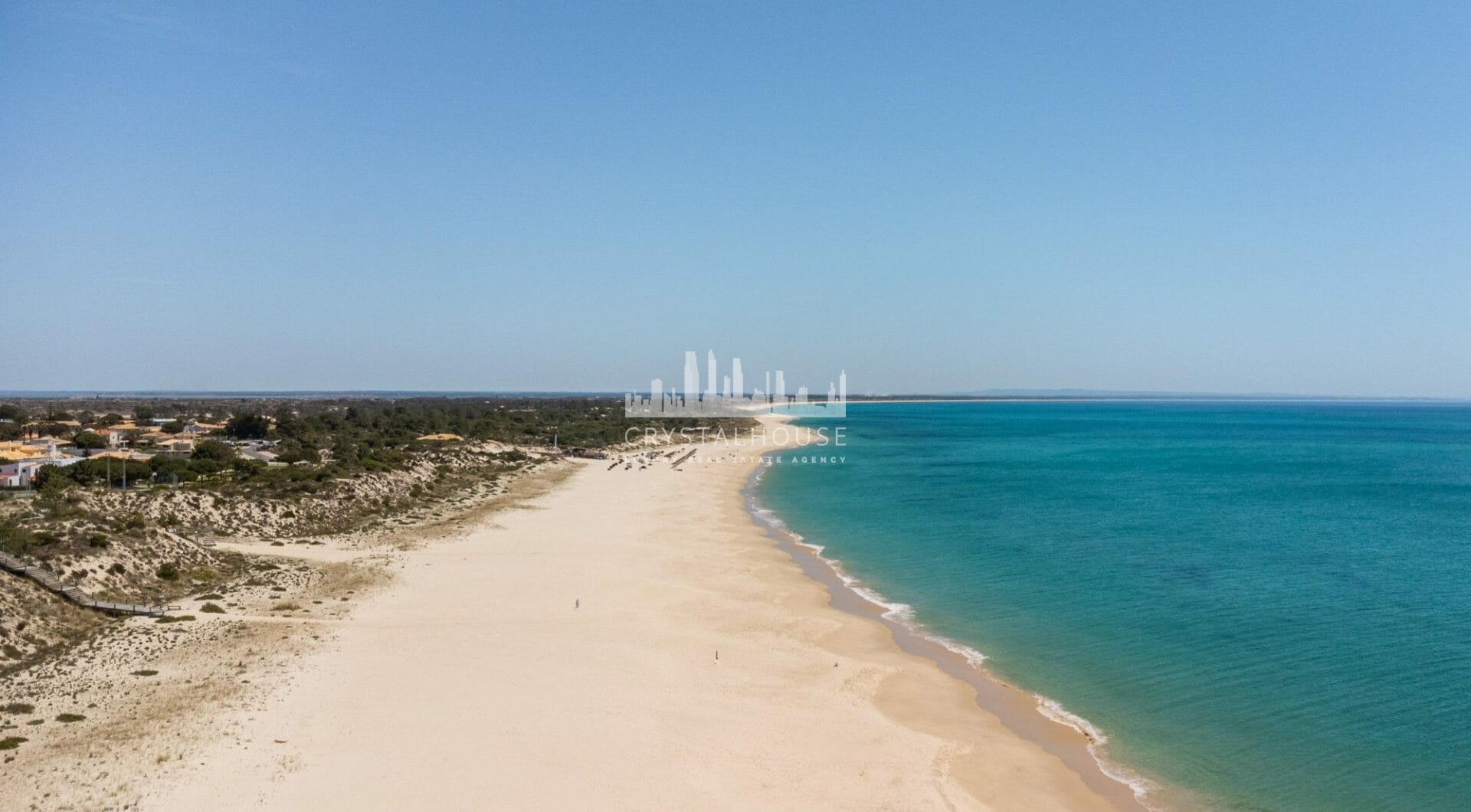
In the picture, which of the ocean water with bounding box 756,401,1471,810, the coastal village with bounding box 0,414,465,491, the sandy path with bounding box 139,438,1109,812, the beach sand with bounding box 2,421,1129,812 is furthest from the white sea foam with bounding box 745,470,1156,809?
the coastal village with bounding box 0,414,465,491

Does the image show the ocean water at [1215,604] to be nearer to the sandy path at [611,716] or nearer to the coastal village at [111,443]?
the sandy path at [611,716]

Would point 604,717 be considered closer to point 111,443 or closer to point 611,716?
point 611,716

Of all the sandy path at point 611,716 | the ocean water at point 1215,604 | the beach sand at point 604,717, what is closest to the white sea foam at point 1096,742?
the ocean water at point 1215,604

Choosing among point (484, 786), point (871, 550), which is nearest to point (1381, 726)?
point (484, 786)

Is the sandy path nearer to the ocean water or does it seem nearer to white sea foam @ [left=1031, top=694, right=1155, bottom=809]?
white sea foam @ [left=1031, top=694, right=1155, bottom=809]

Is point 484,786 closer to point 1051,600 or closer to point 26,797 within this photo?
point 26,797

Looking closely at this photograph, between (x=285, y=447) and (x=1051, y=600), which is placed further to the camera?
(x=285, y=447)
